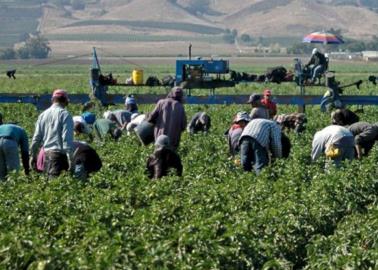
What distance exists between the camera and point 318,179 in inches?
575

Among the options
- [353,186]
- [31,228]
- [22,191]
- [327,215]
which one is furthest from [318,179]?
[31,228]

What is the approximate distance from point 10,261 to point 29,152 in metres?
7.67

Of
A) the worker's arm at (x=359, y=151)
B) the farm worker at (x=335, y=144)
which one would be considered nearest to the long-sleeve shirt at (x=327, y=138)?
the farm worker at (x=335, y=144)

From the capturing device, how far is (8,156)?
53.4ft

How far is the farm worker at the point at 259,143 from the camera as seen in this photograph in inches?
670

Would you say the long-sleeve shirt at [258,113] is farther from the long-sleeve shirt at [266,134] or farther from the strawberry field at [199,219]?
the strawberry field at [199,219]

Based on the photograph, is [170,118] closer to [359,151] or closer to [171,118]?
[171,118]

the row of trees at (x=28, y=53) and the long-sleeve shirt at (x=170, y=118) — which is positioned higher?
the long-sleeve shirt at (x=170, y=118)

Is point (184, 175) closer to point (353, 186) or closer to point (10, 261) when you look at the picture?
point (353, 186)

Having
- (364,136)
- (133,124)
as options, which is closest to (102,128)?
(133,124)

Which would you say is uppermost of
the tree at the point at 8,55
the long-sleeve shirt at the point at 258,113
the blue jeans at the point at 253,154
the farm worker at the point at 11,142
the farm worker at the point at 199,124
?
the long-sleeve shirt at the point at 258,113

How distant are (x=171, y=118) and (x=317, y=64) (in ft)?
47.0

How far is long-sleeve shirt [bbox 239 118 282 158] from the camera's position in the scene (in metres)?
17.0

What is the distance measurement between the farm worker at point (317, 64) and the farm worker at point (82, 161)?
1640cm
